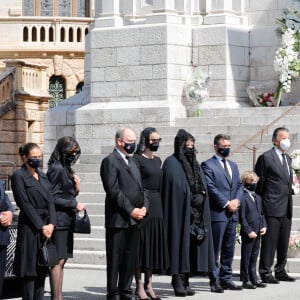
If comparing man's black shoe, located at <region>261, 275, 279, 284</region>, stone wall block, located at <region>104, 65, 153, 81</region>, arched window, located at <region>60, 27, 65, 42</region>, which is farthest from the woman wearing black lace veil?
arched window, located at <region>60, 27, 65, 42</region>

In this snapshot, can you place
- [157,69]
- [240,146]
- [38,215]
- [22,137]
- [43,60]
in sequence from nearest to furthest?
[38,215], [240,146], [157,69], [22,137], [43,60]

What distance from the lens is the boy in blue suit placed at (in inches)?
651

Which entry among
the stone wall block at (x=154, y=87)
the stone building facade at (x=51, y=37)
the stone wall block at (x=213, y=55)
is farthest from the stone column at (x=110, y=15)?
the stone building facade at (x=51, y=37)

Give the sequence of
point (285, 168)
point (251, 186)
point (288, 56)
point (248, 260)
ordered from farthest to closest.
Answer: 1. point (288, 56)
2. point (285, 168)
3. point (251, 186)
4. point (248, 260)

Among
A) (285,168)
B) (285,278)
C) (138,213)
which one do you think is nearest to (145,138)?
(138,213)

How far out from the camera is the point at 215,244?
16312 mm

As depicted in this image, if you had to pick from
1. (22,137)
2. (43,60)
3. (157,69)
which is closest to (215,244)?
(157,69)

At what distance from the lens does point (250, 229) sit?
54.5 feet

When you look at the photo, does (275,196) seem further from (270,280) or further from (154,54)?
(154,54)

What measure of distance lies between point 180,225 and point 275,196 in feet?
5.45

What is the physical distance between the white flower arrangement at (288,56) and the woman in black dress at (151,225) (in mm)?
7936

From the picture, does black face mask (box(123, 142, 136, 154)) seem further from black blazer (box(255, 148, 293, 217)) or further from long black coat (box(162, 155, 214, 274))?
black blazer (box(255, 148, 293, 217))

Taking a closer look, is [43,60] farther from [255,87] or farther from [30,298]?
[30,298]

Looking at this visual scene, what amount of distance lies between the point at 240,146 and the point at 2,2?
26768 mm
